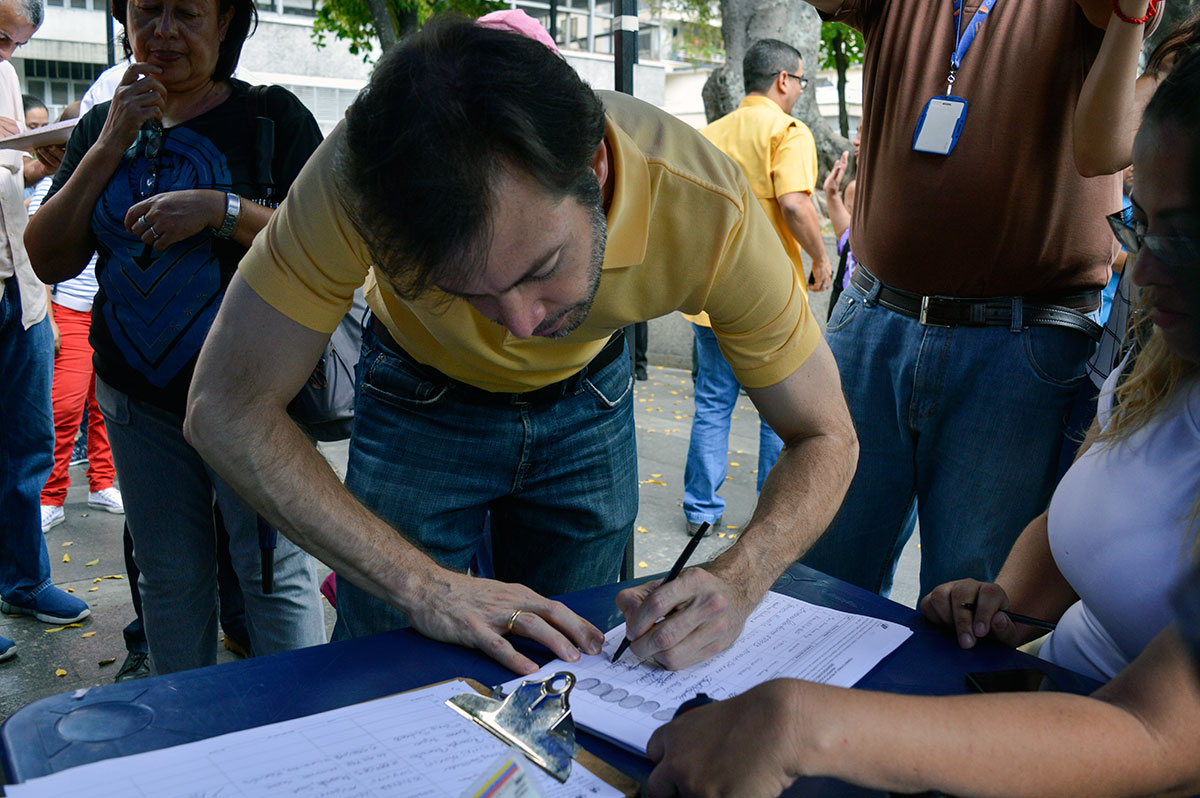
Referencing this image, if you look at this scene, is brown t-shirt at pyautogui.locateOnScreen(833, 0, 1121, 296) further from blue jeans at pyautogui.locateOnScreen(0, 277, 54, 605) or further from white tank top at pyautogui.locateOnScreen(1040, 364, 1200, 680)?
blue jeans at pyautogui.locateOnScreen(0, 277, 54, 605)

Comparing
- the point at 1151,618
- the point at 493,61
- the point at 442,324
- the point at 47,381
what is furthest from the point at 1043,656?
the point at 47,381

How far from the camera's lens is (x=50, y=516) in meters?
4.27

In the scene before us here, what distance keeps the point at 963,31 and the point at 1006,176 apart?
31 centimetres

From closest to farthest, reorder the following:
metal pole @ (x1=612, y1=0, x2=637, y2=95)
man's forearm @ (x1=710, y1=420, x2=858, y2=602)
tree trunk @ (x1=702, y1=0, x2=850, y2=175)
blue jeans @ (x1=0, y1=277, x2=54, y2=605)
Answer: man's forearm @ (x1=710, y1=420, x2=858, y2=602) < metal pole @ (x1=612, y1=0, x2=637, y2=95) < blue jeans @ (x1=0, y1=277, x2=54, y2=605) < tree trunk @ (x1=702, y1=0, x2=850, y2=175)

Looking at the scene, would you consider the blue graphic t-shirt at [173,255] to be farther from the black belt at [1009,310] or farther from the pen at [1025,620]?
the pen at [1025,620]

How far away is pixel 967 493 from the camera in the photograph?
200cm

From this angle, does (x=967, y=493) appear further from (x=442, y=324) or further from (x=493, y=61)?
(x=493, y=61)

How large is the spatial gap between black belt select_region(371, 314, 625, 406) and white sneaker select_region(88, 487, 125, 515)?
3.30 meters

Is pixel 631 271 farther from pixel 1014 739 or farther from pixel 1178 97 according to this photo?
pixel 1014 739

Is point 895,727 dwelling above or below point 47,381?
above

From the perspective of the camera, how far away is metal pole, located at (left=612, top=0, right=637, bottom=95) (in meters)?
2.57

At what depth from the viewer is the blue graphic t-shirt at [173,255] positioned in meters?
2.07

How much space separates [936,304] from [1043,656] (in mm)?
800

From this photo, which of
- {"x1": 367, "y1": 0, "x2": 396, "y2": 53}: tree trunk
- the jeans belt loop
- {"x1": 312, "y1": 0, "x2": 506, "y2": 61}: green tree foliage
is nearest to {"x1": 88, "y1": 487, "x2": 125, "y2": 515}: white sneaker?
the jeans belt loop
